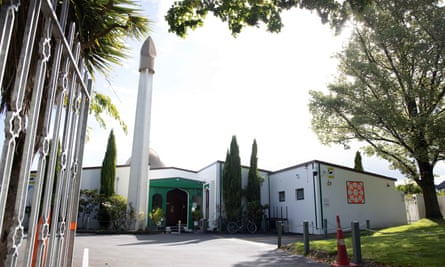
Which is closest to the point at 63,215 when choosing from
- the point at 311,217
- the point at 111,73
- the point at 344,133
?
the point at 111,73

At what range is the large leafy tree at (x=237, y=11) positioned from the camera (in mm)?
5352

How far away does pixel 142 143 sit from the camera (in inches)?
766

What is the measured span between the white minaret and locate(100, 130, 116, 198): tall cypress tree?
93.0 inches

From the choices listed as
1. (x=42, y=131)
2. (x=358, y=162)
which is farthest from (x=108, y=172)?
(x=42, y=131)

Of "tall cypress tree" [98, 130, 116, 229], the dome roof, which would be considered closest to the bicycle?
"tall cypress tree" [98, 130, 116, 229]

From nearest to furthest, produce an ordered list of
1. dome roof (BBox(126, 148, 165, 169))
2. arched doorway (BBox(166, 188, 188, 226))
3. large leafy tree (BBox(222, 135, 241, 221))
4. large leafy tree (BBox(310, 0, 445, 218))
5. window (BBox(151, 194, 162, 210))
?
1. large leafy tree (BBox(310, 0, 445, 218))
2. large leafy tree (BBox(222, 135, 241, 221))
3. window (BBox(151, 194, 162, 210))
4. arched doorway (BBox(166, 188, 188, 226))
5. dome roof (BBox(126, 148, 165, 169))

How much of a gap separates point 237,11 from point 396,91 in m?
13.7

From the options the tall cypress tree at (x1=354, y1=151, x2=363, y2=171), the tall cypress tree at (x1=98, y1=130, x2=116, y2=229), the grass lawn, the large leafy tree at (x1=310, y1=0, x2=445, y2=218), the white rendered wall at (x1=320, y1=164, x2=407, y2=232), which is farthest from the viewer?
the tall cypress tree at (x1=354, y1=151, x2=363, y2=171)

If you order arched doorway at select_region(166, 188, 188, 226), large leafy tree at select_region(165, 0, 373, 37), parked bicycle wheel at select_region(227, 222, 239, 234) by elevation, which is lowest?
parked bicycle wheel at select_region(227, 222, 239, 234)

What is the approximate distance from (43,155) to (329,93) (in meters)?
17.6

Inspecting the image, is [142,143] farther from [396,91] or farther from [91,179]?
[396,91]

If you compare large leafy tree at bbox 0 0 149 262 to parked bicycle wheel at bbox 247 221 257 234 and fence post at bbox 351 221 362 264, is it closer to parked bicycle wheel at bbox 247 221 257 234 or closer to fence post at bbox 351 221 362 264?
fence post at bbox 351 221 362 264

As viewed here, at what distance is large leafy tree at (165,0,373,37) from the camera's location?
5352 millimetres

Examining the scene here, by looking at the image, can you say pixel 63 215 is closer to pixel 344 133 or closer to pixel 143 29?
pixel 143 29
